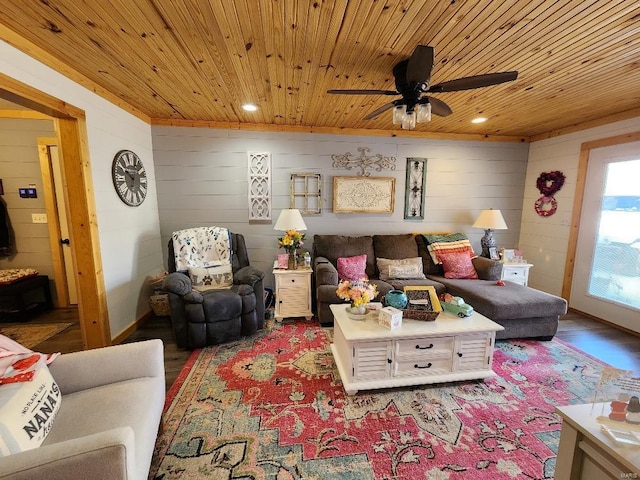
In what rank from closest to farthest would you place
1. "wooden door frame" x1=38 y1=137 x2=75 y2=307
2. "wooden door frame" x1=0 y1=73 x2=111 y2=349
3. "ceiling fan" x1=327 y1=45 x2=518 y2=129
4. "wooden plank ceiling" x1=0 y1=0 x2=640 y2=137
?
"wooden plank ceiling" x1=0 y1=0 x2=640 y2=137 < "ceiling fan" x1=327 y1=45 x2=518 y2=129 < "wooden door frame" x1=0 y1=73 x2=111 y2=349 < "wooden door frame" x1=38 y1=137 x2=75 y2=307

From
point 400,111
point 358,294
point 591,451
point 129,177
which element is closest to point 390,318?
point 358,294

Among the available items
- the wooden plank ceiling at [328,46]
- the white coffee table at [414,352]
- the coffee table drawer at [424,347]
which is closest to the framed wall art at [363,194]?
the wooden plank ceiling at [328,46]

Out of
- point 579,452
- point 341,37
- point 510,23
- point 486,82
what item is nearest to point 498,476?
point 579,452

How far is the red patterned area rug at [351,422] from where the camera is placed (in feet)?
4.81

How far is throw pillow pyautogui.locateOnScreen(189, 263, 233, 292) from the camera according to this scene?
9.93ft

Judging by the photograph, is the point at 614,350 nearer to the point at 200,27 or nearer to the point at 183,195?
the point at 200,27

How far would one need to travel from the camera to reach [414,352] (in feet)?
6.72

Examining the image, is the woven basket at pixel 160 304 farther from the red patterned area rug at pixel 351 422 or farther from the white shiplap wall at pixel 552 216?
the white shiplap wall at pixel 552 216

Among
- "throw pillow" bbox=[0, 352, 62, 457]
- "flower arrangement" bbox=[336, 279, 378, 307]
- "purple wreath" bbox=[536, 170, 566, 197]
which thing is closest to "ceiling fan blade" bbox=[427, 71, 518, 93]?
"flower arrangement" bbox=[336, 279, 378, 307]

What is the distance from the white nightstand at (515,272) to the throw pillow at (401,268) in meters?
1.12

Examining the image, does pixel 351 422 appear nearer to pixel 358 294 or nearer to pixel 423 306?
pixel 358 294

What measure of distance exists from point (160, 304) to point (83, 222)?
4.12ft

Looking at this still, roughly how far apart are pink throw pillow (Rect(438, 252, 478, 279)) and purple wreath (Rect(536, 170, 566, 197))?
153 cm

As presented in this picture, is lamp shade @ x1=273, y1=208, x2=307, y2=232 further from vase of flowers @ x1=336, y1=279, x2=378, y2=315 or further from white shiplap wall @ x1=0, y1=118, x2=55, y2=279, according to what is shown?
white shiplap wall @ x1=0, y1=118, x2=55, y2=279
